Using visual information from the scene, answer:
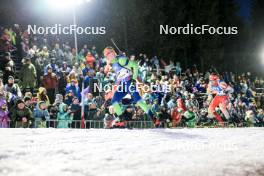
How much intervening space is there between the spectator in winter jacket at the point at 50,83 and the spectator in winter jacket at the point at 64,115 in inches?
64.6

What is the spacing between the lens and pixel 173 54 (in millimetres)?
24391

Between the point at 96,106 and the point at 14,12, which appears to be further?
the point at 14,12

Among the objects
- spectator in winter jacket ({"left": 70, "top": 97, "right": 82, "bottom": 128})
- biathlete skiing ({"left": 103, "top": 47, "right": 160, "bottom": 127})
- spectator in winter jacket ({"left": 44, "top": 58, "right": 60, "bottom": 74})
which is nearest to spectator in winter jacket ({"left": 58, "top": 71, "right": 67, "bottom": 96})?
spectator in winter jacket ({"left": 44, "top": 58, "right": 60, "bottom": 74})

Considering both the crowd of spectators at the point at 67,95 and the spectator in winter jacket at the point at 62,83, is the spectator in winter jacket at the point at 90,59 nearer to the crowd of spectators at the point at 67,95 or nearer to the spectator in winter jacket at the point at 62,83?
the crowd of spectators at the point at 67,95

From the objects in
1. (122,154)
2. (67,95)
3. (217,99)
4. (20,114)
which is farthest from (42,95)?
(122,154)

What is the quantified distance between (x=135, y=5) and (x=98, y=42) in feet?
11.2

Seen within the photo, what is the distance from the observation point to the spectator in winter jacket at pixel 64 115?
33.9ft

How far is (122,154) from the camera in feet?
12.2

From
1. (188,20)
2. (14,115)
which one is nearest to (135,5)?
(188,20)

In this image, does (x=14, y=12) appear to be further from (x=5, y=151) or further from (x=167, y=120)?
(x=5, y=151)

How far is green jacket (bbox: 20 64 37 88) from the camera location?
39.0ft

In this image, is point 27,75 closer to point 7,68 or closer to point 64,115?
point 7,68

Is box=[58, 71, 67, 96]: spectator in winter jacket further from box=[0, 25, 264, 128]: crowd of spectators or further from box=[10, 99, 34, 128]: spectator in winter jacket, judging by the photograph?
box=[10, 99, 34, 128]: spectator in winter jacket

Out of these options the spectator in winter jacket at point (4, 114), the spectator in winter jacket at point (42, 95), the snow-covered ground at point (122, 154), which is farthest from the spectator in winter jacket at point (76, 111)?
the snow-covered ground at point (122, 154)
